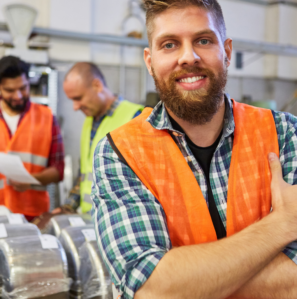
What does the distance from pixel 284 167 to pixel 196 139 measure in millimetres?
298

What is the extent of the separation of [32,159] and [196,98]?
2082mm

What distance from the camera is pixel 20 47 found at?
16.4 feet

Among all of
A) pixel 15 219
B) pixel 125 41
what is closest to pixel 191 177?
pixel 15 219

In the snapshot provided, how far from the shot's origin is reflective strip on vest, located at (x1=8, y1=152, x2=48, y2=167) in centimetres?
299

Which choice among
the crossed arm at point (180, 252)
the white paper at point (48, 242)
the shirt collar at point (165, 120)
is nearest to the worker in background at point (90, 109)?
the white paper at point (48, 242)

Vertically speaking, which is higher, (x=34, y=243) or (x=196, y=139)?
(x=196, y=139)

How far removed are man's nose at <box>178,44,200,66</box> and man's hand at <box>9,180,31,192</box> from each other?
1966 mm

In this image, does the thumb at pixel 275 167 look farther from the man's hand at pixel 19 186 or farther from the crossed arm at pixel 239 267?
the man's hand at pixel 19 186

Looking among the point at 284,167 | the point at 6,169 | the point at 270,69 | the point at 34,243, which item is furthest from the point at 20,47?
the point at 270,69

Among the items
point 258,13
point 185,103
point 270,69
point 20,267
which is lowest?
point 20,267

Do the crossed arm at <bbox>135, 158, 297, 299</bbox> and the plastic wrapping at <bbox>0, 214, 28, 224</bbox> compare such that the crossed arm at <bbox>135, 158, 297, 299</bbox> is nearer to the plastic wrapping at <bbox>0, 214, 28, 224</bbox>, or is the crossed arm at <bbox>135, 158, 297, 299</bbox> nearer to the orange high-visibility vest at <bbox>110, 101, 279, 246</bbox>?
the orange high-visibility vest at <bbox>110, 101, 279, 246</bbox>

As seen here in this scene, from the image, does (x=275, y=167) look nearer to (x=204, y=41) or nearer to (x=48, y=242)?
(x=204, y=41)

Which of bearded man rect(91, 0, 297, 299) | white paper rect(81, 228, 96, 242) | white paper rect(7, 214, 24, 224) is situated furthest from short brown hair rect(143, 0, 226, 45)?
white paper rect(7, 214, 24, 224)

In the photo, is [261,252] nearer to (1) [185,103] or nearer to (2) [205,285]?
(2) [205,285]
